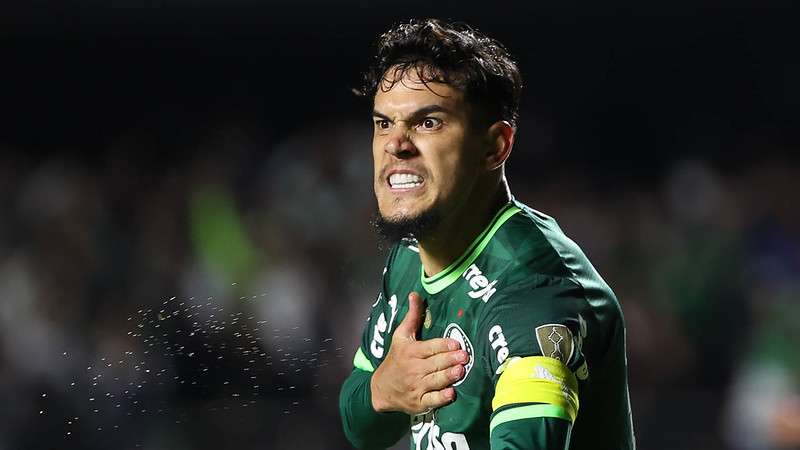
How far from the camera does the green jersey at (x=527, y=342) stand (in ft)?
6.75

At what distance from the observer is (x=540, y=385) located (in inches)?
80.5

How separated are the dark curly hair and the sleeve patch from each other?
62cm

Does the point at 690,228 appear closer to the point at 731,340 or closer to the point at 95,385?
the point at 731,340

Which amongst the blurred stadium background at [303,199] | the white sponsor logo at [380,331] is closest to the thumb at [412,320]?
the white sponsor logo at [380,331]

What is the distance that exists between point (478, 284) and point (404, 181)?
27 centimetres

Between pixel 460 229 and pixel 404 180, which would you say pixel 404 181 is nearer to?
pixel 404 180

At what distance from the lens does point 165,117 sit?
7.29 m

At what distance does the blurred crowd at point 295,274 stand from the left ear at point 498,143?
263 cm

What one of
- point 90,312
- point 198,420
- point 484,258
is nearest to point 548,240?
point 484,258

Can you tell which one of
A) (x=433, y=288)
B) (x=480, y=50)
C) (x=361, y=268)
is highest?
(x=480, y=50)

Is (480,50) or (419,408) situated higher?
(480,50)

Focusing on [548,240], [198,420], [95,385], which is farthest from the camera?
[95,385]

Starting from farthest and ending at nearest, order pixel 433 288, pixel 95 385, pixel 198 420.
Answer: pixel 95 385
pixel 198 420
pixel 433 288

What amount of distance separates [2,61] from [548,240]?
19.9 ft
